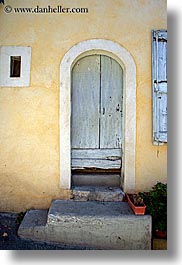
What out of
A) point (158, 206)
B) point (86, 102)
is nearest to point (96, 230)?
point (158, 206)

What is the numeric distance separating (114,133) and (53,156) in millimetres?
908

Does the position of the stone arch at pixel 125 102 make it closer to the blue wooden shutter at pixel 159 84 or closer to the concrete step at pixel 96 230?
the blue wooden shutter at pixel 159 84

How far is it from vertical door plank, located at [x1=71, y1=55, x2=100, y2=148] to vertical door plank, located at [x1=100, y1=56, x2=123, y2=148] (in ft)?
0.27

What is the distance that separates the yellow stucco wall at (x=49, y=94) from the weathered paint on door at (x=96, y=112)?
320mm

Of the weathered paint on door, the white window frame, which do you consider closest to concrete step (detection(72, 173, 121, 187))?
the weathered paint on door

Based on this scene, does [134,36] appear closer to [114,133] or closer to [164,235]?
[114,133]

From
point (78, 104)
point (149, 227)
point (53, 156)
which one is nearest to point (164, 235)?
point (149, 227)

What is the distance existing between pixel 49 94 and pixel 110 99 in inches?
33.4

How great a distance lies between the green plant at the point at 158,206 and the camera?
387cm

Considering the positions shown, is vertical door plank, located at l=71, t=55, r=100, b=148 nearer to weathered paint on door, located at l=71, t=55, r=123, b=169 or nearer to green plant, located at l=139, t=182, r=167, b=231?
weathered paint on door, located at l=71, t=55, r=123, b=169

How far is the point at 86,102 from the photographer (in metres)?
4.59

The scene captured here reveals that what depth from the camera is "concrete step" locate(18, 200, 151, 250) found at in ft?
12.3

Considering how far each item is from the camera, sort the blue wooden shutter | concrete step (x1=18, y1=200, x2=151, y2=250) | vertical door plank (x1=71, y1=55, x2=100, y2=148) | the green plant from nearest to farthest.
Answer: concrete step (x1=18, y1=200, x2=151, y2=250), the green plant, the blue wooden shutter, vertical door plank (x1=71, y1=55, x2=100, y2=148)

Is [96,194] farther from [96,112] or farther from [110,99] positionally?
[110,99]
